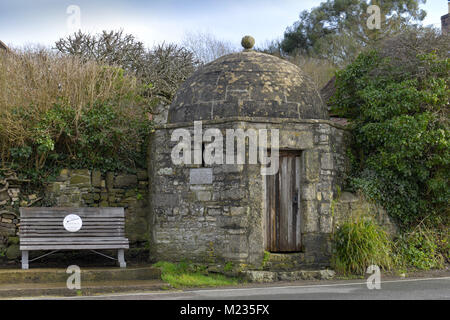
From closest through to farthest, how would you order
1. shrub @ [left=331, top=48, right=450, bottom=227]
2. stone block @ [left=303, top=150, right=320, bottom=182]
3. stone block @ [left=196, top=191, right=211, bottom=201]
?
stone block @ [left=196, top=191, right=211, bottom=201] < stone block @ [left=303, top=150, right=320, bottom=182] < shrub @ [left=331, top=48, right=450, bottom=227]

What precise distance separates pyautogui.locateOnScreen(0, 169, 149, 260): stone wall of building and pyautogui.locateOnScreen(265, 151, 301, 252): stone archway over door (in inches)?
113

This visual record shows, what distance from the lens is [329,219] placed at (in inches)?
429

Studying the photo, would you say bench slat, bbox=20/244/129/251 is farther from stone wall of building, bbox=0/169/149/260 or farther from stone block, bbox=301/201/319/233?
stone block, bbox=301/201/319/233

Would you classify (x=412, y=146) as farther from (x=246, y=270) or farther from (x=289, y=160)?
(x=246, y=270)

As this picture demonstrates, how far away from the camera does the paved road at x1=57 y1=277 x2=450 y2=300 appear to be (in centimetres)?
823

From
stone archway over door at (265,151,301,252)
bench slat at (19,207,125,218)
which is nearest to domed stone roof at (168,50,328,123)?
stone archway over door at (265,151,301,252)

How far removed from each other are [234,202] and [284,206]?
3.70 feet

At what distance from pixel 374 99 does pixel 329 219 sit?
3101mm

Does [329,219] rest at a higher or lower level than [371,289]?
higher

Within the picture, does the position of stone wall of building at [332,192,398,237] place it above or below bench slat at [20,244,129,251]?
above

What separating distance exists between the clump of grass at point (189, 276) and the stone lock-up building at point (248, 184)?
0.65ft

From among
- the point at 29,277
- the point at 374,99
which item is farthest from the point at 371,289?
the point at 29,277

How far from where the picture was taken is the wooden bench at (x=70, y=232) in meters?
10.2

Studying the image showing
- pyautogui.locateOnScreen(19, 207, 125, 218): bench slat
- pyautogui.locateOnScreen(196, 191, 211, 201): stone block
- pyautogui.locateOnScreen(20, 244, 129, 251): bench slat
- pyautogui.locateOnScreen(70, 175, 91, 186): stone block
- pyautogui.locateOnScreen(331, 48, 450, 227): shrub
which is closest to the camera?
pyautogui.locateOnScreen(20, 244, 129, 251): bench slat
